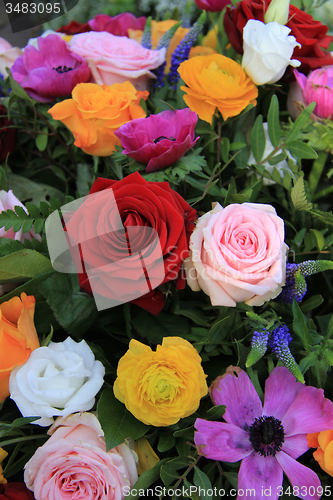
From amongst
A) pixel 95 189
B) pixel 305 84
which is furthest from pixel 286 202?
pixel 95 189

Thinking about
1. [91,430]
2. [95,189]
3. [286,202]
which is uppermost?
[95,189]

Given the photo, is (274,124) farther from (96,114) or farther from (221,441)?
(221,441)

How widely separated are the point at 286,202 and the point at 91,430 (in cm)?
43

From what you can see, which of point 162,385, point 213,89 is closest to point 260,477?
point 162,385

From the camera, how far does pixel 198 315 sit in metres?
0.51

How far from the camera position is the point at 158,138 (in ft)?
1.63

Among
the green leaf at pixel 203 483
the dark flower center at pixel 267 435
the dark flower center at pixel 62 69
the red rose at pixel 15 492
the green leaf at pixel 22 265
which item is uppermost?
the dark flower center at pixel 62 69

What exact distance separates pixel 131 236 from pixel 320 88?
0.39 metres

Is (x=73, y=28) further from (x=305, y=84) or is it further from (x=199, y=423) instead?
(x=199, y=423)

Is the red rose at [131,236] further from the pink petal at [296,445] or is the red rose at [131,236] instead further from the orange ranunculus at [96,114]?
the pink petal at [296,445]

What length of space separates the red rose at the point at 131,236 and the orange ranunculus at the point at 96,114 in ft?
0.49

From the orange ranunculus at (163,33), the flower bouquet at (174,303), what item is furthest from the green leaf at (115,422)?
the orange ranunculus at (163,33)

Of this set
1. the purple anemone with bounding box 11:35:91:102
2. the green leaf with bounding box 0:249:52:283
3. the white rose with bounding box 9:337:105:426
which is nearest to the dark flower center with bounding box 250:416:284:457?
the white rose with bounding box 9:337:105:426

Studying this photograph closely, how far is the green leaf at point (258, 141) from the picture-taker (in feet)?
1.84
